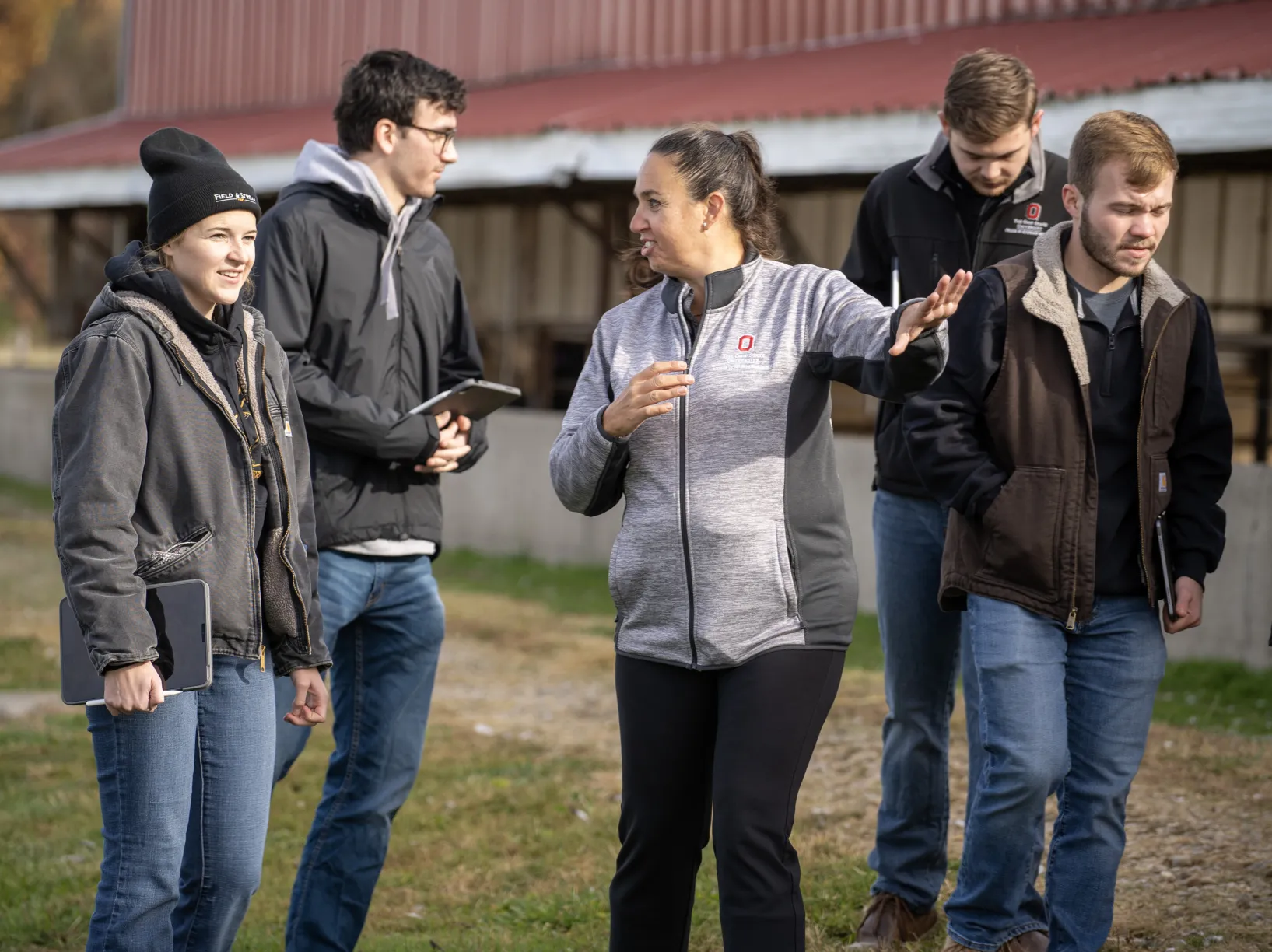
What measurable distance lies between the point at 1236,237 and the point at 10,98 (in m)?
35.8

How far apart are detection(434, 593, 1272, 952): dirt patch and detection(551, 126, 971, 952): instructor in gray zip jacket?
1295mm

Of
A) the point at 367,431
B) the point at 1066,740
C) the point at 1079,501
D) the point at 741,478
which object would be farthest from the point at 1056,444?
the point at 367,431

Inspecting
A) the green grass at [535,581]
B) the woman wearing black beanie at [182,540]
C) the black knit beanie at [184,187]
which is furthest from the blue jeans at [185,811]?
the green grass at [535,581]

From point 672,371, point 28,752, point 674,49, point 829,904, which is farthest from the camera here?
point 674,49

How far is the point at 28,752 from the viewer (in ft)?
23.8

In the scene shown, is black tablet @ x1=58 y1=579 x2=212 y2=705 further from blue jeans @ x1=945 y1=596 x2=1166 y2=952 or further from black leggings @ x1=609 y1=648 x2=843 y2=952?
blue jeans @ x1=945 y1=596 x2=1166 y2=952

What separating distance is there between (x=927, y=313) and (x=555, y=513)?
10.3m

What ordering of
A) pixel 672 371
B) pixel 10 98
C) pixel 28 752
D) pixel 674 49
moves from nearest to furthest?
pixel 672 371
pixel 28 752
pixel 674 49
pixel 10 98

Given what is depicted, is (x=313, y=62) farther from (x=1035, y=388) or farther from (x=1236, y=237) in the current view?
(x=1035, y=388)

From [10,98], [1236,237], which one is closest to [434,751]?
[1236,237]

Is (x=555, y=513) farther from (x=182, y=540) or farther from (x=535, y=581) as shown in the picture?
(x=182, y=540)

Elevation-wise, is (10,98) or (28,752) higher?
(10,98)

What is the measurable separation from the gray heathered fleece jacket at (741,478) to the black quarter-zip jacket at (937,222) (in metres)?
0.97

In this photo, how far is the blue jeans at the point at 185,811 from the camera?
10.1ft
